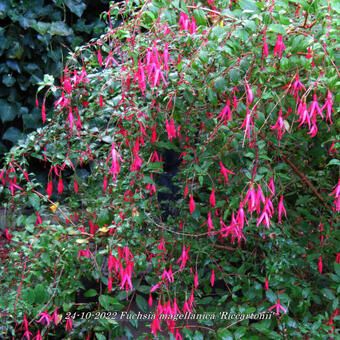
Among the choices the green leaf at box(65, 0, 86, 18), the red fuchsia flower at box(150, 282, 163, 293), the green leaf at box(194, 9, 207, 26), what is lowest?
the red fuchsia flower at box(150, 282, 163, 293)

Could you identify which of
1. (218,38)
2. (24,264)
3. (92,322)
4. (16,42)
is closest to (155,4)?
(218,38)

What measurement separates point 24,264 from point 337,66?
3.38 feet

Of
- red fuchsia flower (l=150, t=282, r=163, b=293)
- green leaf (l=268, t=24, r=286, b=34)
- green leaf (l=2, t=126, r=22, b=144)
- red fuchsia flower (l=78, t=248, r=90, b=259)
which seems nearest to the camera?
green leaf (l=268, t=24, r=286, b=34)

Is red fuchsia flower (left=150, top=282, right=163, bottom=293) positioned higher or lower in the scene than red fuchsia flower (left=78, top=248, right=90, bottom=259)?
lower

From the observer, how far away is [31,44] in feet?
7.66

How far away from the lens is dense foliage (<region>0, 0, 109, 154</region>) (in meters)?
2.31

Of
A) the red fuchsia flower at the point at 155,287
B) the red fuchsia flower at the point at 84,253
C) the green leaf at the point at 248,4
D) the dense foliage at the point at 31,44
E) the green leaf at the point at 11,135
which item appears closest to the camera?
the green leaf at the point at 248,4

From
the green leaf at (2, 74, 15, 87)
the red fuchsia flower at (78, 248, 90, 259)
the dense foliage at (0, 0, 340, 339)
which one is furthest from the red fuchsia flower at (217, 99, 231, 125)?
the green leaf at (2, 74, 15, 87)

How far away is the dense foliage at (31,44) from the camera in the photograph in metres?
2.31

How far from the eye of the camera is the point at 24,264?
129cm

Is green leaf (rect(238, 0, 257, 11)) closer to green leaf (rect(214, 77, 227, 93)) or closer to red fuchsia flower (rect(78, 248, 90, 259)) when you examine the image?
green leaf (rect(214, 77, 227, 93))

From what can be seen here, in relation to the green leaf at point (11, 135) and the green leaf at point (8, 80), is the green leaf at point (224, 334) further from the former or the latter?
the green leaf at point (8, 80)

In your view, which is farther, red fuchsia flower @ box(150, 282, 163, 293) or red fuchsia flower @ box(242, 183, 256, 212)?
red fuchsia flower @ box(150, 282, 163, 293)

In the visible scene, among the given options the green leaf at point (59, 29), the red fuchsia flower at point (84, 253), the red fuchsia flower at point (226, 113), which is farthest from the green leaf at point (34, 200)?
the green leaf at point (59, 29)
